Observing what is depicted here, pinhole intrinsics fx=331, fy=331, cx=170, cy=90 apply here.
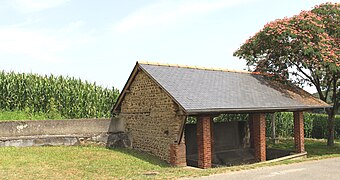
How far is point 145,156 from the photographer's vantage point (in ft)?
45.5

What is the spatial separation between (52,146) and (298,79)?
14.6 metres

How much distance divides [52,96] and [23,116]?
83.0 inches

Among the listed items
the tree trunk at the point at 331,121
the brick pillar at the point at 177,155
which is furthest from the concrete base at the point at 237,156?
the tree trunk at the point at 331,121

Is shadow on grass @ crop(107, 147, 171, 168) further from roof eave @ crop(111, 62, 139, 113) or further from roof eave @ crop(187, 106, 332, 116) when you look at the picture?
roof eave @ crop(187, 106, 332, 116)

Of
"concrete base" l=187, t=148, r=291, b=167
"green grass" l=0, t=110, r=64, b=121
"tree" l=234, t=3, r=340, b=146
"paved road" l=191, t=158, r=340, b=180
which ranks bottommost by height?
"concrete base" l=187, t=148, r=291, b=167

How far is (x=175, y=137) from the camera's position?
41.4 feet

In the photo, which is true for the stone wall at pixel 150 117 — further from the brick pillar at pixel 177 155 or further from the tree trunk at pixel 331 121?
the tree trunk at pixel 331 121

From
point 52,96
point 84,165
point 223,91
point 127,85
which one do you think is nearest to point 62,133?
point 84,165

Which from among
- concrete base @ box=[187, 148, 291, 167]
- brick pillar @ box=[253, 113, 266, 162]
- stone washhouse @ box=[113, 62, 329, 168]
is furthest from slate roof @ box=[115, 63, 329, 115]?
concrete base @ box=[187, 148, 291, 167]

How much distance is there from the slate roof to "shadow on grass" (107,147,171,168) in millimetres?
2750

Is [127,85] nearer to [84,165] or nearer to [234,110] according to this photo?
[84,165]

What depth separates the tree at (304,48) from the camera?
17.4 m

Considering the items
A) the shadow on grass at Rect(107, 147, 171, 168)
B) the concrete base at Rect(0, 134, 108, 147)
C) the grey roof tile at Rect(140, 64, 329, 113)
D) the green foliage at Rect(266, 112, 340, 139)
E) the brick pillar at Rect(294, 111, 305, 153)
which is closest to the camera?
the grey roof tile at Rect(140, 64, 329, 113)

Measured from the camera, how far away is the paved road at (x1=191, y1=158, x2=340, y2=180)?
9906 millimetres
